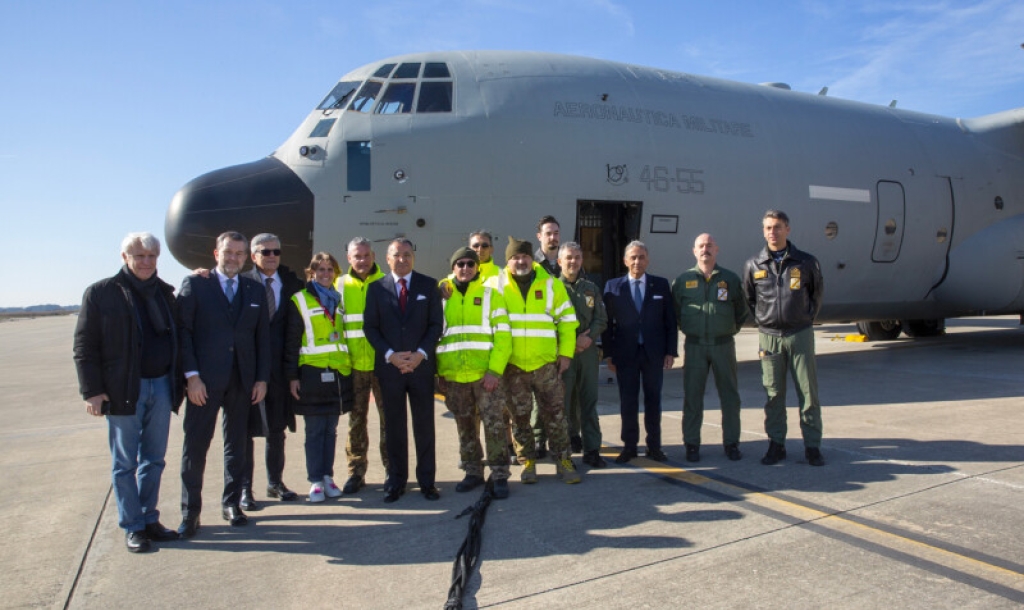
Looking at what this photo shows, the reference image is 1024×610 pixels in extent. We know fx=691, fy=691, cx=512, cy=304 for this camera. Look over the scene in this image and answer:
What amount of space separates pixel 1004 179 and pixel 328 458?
44.3 feet

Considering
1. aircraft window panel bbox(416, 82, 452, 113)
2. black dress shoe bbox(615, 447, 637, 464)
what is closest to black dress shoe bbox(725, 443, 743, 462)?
black dress shoe bbox(615, 447, 637, 464)

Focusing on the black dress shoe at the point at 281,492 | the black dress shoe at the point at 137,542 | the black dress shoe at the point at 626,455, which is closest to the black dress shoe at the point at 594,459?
the black dress shoe at the point at 626,455

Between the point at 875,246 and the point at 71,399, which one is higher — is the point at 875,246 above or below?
above

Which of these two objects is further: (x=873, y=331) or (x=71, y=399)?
(x=873, y=331)

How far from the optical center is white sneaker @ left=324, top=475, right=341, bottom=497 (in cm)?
502

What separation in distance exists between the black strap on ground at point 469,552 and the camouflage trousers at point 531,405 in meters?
0.56

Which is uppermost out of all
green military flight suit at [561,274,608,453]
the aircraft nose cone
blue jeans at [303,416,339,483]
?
the aircraft nose cone

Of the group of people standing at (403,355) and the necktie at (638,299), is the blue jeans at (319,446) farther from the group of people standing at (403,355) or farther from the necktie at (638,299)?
the necktie at (638,299)

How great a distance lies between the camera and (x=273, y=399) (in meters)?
4.99

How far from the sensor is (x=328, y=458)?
509 cm

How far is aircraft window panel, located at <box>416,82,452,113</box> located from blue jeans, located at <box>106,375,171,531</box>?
17.6 ft

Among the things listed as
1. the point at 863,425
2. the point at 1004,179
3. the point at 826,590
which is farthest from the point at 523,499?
the point at 1004,179

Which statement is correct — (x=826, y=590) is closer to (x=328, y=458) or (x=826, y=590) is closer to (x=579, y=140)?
(x=328, y=458)

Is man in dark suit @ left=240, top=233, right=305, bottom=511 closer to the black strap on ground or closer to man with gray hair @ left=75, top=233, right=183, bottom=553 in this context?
man with gray hair @ left=75, top=233, right=183, bottom=553
